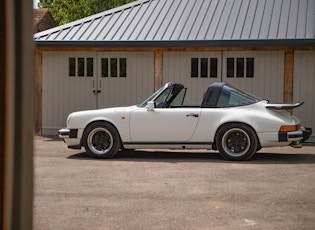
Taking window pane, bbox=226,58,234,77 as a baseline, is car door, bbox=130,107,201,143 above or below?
below

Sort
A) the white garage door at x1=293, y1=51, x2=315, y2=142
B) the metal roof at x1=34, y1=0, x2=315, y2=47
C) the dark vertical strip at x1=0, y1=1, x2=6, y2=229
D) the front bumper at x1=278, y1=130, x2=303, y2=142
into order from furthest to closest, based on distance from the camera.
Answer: the metal roof at x1=34, y1=0, x2=315, y2=47, the white garage door at x1=293, y1=51, x2=315, y2=142, the front bumper at x1=278, y1=130, x2=303, y2=142, the dark vertical strip at x1=0, y1=1, x2=6, y2=229

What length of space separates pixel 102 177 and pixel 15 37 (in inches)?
302

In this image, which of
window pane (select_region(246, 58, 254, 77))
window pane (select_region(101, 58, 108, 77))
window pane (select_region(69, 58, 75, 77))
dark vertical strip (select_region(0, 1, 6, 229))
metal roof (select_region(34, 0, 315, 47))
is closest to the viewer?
dark vertical strip (select_region(0, 1, 6, 229))

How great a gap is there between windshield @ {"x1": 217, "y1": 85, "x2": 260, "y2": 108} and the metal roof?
13.9 ft

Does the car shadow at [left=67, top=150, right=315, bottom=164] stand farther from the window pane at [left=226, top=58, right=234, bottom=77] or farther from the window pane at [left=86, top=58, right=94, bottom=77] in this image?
the window pane at [left=86, top=58, right=94, bottom=77]

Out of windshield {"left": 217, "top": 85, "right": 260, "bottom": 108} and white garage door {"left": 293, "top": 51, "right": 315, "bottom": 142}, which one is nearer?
windshield {"left": 217, "top": 85, "right": 260, "bottom": 108}

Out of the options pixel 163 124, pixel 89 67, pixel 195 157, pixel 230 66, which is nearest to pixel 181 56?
pixel 230 66

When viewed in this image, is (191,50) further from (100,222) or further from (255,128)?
(100,222)

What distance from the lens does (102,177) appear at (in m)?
8.63

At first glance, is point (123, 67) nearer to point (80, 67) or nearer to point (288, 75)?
point (80, 67)

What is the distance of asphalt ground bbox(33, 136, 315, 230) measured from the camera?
18.3 ft

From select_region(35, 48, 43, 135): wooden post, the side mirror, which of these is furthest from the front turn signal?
select_region(35, 48, 43, 135): wooden post

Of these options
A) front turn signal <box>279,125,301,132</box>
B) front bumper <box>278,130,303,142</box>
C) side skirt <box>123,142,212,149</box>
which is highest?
front turn signal <box>279,125,301,132</box>

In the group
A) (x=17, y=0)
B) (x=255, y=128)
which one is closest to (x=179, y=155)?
(x=255, y=128)
